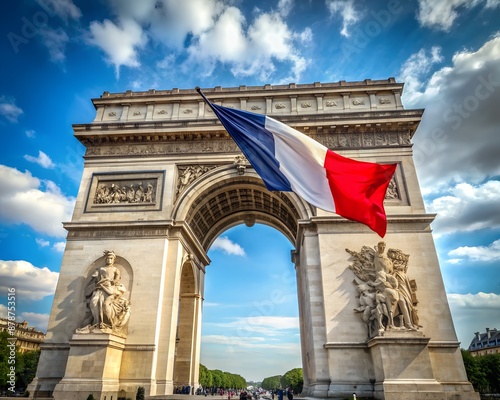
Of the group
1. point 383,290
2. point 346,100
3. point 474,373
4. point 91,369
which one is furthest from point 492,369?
point 91,369

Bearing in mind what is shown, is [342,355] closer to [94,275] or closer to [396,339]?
[396,339]

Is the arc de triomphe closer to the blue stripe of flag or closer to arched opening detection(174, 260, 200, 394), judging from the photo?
arched opening detection(174, 260, 200, 394)

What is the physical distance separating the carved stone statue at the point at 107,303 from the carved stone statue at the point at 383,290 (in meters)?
11.4

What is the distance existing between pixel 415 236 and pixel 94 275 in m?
16.6

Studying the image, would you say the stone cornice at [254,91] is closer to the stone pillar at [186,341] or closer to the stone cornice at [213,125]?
the stone cornice at [213,125]

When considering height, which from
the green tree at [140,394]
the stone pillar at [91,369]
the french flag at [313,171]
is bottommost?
the green tree at [140,394]

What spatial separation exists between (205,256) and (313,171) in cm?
1673


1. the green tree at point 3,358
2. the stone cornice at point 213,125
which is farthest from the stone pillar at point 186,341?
the green tree at point 3,358

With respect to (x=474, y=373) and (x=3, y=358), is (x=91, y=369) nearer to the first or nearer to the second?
(x=3, y=358)

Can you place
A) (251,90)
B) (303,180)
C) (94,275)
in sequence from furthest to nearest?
(251,90) < (94,275) < (303,180)

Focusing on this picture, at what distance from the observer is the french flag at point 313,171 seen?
10562mm

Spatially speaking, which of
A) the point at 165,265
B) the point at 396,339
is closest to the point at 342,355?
the point at 396,339

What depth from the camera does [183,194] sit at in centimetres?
2081

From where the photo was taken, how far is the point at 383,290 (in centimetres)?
1612
